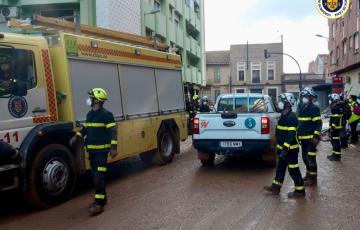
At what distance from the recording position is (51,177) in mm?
6590

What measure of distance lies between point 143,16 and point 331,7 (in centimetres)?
1055

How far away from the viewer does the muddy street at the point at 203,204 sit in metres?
5.66

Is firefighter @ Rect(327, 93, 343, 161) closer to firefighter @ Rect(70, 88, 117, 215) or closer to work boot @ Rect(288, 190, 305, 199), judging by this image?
work boot @ Rect(288, 190, 305, 199)

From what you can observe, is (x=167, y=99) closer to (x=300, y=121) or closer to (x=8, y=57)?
(x=300, y=121)

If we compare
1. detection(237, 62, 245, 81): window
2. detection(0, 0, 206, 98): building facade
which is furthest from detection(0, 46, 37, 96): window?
detection(237, 62, 245, 81): window

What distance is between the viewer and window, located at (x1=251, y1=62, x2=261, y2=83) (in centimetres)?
5966

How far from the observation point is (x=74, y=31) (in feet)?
28.0

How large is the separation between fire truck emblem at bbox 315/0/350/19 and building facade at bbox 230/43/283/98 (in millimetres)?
40159

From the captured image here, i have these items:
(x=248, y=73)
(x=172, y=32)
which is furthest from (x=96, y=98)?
(x=248, y=73)

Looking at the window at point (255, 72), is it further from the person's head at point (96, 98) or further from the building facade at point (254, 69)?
the person's head at point (96, 98)

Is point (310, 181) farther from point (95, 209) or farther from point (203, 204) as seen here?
point (95, 209)

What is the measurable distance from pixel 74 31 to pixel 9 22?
132 cm

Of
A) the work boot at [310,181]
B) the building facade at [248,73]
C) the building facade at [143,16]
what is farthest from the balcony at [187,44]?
the work boot at [310,181]

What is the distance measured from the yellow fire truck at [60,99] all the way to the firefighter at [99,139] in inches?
25.5
